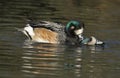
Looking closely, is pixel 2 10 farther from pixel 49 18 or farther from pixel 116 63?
pixel 116 63

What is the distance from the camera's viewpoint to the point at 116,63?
15.5 meters

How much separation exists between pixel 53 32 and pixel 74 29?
603 millimetres

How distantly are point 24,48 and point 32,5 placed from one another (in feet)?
27.2

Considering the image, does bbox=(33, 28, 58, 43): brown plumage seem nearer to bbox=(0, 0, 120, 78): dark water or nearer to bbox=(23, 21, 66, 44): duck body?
bbox=(23, 21, 66, 44): duck body

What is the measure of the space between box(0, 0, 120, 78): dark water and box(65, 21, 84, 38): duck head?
68 cm

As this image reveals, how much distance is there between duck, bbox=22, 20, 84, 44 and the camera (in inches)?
739

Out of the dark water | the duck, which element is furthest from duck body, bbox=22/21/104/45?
the dark water

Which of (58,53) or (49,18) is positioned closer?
(58,53)

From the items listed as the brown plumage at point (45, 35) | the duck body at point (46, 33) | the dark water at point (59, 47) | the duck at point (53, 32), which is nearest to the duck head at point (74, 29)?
the duck at point (53, 32)

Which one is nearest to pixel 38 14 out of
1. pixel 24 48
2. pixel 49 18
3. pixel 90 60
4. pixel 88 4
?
pixel 49 18

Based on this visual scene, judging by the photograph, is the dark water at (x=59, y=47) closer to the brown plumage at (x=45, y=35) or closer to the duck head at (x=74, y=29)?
the brown plumage at (x=45, y=35)

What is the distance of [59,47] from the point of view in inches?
706

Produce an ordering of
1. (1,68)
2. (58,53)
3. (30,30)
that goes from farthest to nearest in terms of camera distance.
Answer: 1. (30,30)
2. (58,53)
3. (1,68)

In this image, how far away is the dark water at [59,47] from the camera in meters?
14.4
